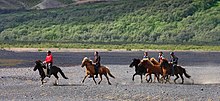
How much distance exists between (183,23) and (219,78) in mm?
82234

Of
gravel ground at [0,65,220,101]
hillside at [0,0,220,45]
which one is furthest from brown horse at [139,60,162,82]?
hillside at [0,0,220,45]

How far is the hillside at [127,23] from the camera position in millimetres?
114500

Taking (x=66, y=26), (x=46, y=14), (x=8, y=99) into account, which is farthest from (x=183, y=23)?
(x=8, y=99)

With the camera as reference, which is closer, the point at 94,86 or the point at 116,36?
the point at 94,86

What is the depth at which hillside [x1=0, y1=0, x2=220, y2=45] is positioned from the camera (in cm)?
11450

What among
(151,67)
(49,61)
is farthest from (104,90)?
(151,67)

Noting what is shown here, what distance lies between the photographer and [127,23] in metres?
127

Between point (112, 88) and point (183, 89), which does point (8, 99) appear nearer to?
point (112, 88)

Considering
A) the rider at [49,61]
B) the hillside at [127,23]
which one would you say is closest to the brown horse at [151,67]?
the rider at [49,61]

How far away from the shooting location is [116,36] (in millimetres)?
120375

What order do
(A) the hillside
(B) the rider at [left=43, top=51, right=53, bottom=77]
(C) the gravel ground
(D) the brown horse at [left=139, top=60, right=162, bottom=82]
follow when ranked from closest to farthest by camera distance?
(C) the gravel ground < (B) the rider at [left=43, top=51, right=53, bottom=77] < (D) the brown horse at [left=139, top=60, right=162, bottom=82] < (A) the hillside

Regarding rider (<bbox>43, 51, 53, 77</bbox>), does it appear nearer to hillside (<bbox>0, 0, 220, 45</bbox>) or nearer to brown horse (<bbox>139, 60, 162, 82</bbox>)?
brown horse (<bbox>139, 60, 162, 82</bbox>)

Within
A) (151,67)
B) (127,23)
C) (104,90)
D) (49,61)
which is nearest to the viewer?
(104,90)

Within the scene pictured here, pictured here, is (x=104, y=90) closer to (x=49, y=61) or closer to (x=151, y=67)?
(x=49, y=61)
